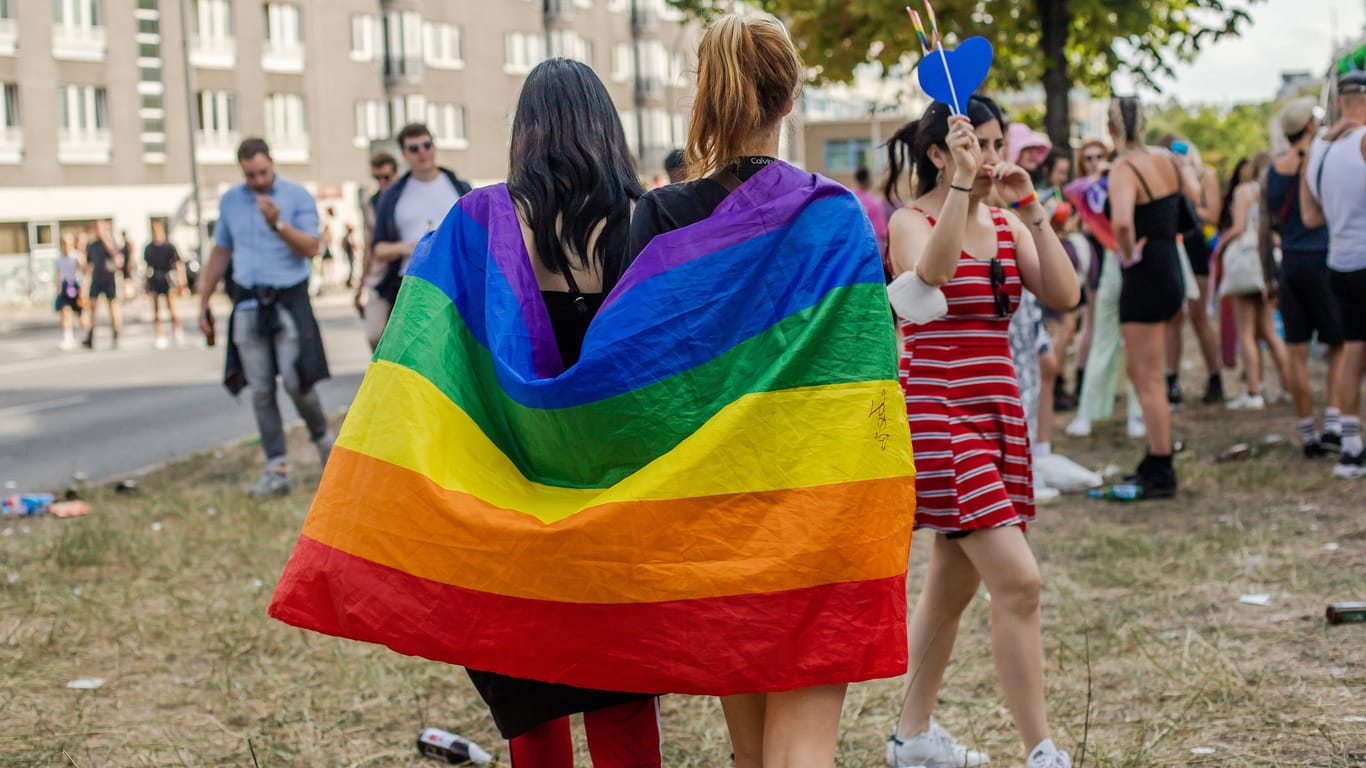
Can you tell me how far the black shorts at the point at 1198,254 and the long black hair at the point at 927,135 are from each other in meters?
7.30

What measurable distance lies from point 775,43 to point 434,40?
59.5m

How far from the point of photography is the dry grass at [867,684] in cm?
425

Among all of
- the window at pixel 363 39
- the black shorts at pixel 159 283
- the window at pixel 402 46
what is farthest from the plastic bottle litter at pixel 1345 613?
the window at pixel 402 46

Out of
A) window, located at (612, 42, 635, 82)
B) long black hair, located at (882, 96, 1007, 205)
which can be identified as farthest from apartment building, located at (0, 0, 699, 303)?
long black hair, located at (882, 96, 1007, 205)

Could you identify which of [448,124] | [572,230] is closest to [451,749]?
[572,230]

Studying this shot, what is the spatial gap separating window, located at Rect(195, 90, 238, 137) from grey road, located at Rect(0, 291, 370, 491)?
26616 mm

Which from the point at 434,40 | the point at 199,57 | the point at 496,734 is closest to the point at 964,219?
the point at 496,734

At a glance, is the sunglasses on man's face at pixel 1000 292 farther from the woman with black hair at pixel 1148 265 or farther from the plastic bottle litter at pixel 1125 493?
the plastic bottle litter at pixel 1125 493

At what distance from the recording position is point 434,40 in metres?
60.0

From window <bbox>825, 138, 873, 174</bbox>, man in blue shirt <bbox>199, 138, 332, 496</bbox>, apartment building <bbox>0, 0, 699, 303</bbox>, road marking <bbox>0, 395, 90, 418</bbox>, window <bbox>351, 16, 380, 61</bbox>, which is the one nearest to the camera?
man in blue shirt <bbox>199, 138, 332, 496</bbox>

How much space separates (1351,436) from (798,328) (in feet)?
20.1

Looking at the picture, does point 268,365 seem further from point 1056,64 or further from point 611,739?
point 1056,64

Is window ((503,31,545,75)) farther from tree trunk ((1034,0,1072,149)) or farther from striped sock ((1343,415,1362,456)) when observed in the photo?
striped sock ((1343,415,1362,456))

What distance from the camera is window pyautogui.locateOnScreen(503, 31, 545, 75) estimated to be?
209 feet
